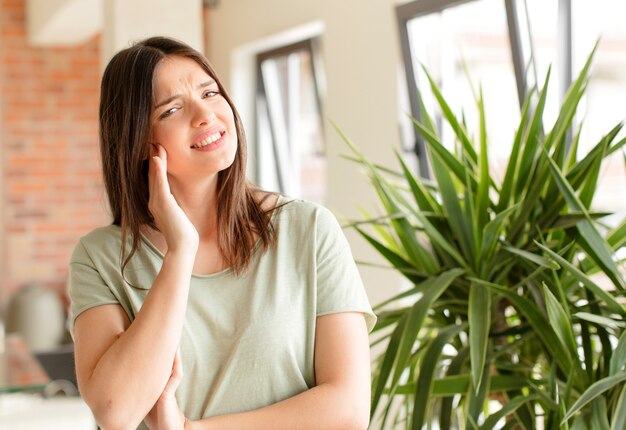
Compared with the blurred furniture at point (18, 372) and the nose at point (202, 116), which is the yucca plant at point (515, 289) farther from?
the blurred furniture at point (18, 372)

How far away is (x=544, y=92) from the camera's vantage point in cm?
271

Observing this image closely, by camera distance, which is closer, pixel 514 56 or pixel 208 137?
pixel 208 137

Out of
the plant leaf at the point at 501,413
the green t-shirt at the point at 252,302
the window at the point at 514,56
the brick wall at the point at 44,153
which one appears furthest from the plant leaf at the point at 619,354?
the brick wall at the point at 44,153

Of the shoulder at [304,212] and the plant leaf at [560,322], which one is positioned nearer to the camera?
the shoulder at [304,212]

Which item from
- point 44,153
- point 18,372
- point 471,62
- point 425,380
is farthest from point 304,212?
point 44,153

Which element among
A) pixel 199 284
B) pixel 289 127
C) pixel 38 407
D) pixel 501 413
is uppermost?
pixel 289 127

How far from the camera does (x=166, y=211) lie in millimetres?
2041

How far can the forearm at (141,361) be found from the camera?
6.17 feet

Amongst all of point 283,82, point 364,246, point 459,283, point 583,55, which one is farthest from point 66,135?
point 459,283

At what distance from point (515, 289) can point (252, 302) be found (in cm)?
105

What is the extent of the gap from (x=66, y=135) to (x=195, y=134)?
7495 millimetres

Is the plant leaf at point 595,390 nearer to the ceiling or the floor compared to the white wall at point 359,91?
nearer to the floor

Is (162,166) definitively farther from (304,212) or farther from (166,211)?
(304,212)

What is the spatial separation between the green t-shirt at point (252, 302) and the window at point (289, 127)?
4.90 meters
